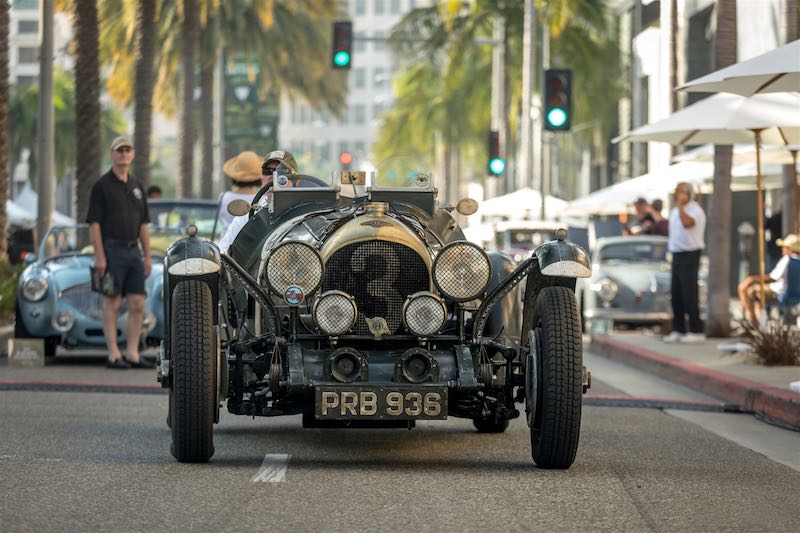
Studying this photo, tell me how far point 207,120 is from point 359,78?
135875 mm

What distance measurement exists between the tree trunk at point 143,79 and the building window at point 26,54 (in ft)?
317

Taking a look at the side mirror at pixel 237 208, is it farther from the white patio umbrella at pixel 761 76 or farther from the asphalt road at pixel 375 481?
the white patio umbrella at pixel 761 76

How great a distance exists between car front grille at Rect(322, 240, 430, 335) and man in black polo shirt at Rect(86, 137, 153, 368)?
19.8 ft

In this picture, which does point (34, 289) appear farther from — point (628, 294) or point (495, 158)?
point (495, 158)

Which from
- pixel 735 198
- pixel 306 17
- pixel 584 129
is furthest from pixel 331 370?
pixel 584 129

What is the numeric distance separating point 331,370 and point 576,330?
1.17 m

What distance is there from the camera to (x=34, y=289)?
49.7 ft

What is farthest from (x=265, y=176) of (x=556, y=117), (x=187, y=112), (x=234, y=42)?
(x=234, y=42)

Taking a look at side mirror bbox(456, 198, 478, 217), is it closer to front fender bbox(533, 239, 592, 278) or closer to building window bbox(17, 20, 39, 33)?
front fender bbox(533, 239, 592, 278)

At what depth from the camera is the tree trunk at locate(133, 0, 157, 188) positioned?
32188 mm

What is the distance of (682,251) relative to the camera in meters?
19.0

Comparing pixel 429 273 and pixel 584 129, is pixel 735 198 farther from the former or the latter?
pixel 429 273

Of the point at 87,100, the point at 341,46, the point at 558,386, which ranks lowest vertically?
the point at 558,386

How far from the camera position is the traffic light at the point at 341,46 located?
29.0 metres
